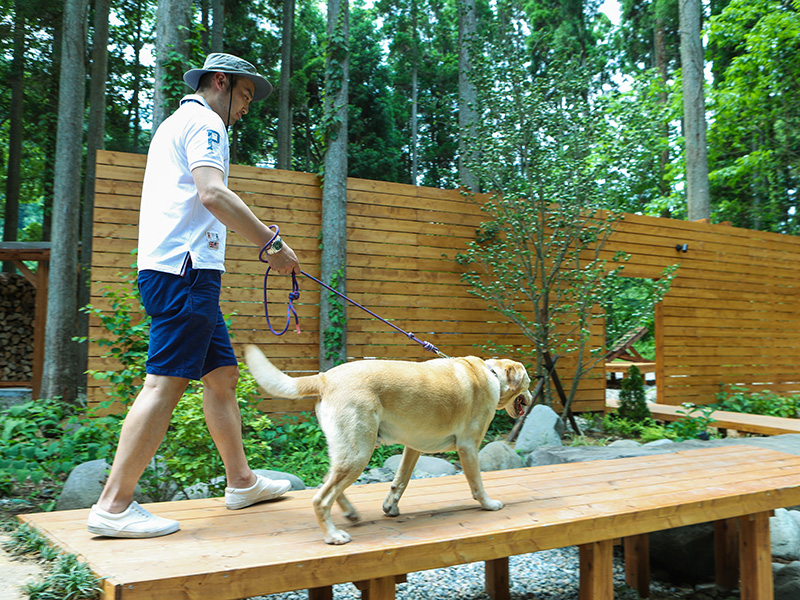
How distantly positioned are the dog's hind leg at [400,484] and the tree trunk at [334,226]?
148 inches

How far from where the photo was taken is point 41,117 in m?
12.8

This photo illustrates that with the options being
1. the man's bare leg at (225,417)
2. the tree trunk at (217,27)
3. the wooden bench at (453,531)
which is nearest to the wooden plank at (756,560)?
the wooden bench at (453,531)

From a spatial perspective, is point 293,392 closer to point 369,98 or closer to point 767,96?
point 767,96

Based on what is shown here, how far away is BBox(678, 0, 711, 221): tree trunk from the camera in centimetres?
1181

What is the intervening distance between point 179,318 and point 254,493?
1.00m

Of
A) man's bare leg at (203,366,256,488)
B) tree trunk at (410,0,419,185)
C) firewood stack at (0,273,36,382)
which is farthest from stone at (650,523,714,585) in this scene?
tree trunk at (410,0,419,185)

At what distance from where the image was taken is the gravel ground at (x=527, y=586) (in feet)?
11.1

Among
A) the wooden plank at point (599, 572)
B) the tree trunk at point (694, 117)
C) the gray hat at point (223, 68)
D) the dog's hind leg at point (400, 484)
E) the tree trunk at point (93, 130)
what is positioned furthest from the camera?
the tree trunk at point (694, 117)

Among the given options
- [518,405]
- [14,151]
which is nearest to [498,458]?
[518,405]

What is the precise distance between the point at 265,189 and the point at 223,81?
156 inches

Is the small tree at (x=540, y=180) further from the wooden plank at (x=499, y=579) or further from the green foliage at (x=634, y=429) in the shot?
the wooden plank at (x=499, y=579)

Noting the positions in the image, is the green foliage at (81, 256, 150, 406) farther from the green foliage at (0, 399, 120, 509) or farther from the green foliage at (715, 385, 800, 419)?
the green foliage at (715, 385, 800, 419)

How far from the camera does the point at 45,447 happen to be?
4.26 meters

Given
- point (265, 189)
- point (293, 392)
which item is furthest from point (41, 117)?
point (293, 392)
